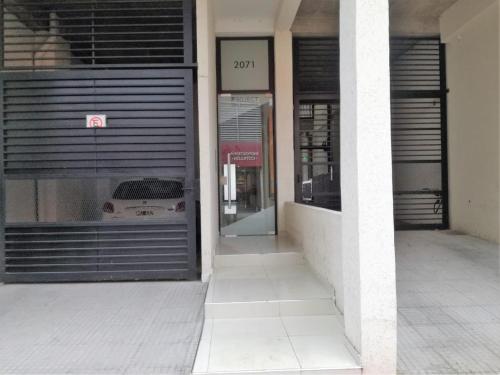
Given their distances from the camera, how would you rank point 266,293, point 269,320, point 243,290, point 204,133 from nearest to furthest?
point 269,320 < point 266,293 < point 243,290 < point 204,133

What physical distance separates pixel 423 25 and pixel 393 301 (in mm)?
6847

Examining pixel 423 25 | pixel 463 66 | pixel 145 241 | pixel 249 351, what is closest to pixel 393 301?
pixel 249 351

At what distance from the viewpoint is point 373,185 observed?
108 inches

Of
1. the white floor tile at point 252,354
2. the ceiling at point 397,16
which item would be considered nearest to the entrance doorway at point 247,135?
the ceiling at point 397,16

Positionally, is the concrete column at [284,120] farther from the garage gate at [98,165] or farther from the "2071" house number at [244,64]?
the garage gate at [98,165]

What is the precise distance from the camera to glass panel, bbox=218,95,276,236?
705 cm

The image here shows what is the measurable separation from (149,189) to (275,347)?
2.74 metres

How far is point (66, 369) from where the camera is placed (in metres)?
2.92

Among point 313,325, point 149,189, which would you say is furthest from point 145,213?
point 313,325

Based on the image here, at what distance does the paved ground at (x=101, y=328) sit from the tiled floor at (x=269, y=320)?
23 centimetres

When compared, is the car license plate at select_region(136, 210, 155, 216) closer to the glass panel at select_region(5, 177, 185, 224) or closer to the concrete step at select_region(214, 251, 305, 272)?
the glass panel at select_region(5, 177, 185, 224)

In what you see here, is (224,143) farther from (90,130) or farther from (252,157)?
(90,130)

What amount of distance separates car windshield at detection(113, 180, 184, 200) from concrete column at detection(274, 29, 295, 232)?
2.38 metres

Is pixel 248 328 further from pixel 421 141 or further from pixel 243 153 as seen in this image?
pixel 421 141
